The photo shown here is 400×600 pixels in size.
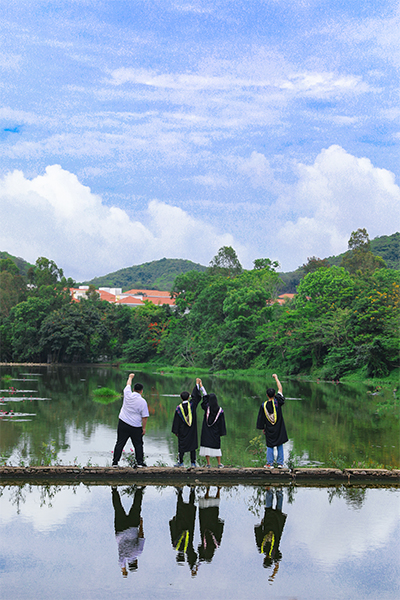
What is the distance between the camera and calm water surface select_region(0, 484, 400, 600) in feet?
A: 15.3

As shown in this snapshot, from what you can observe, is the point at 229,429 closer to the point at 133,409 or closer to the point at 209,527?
the point at 133,409

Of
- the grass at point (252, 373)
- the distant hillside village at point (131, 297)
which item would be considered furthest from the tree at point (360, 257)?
the distant hillside village at point (131, 297)

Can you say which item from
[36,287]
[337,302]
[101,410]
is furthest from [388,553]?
[36,287]

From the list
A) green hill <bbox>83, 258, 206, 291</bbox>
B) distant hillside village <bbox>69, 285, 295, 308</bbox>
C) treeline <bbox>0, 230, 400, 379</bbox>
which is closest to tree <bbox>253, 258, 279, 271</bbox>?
treeline <bbox>0, 230, 400, 379</bbox>

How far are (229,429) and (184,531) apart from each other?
8.69 m

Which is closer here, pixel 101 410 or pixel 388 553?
pixel 388 553

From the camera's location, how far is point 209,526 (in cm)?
621

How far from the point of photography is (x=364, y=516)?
6602 millimetres

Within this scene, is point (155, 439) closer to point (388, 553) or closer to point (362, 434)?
point (362, 434)

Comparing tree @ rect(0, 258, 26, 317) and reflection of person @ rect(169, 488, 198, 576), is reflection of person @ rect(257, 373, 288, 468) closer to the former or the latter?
reflection of person @ rect(169, 488, 198, 576)

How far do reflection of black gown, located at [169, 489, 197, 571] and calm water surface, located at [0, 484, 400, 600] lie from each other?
1 cm

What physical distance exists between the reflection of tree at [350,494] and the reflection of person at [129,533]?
2519 mm

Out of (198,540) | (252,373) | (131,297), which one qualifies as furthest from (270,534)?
(131,297)

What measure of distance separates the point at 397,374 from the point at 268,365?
13886 millimetres
